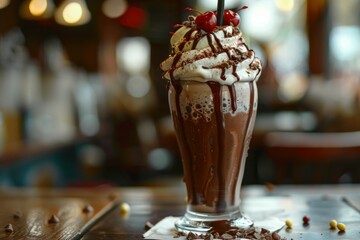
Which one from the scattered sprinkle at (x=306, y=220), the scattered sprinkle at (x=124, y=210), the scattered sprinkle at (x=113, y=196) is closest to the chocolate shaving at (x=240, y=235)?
the scattered sprinkle at (x=306, y=220)

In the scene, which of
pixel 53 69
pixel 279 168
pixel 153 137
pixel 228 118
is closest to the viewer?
pixel 228 118

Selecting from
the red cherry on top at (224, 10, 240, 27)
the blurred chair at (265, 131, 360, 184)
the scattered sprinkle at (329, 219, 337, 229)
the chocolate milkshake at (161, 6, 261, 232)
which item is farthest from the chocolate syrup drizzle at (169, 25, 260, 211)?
the blurred chair at (265, 131, 360, 184)

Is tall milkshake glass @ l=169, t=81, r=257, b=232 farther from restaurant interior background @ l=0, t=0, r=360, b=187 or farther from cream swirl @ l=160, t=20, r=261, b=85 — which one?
restaurant interior background @ l=0, t=0, r=360, b=187

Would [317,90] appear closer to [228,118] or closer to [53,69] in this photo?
[53,69]

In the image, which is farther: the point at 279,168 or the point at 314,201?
the point at 279,168

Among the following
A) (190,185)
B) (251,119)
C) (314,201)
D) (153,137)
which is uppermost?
(251,119)

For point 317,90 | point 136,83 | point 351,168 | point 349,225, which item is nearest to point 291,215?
point 349,225
